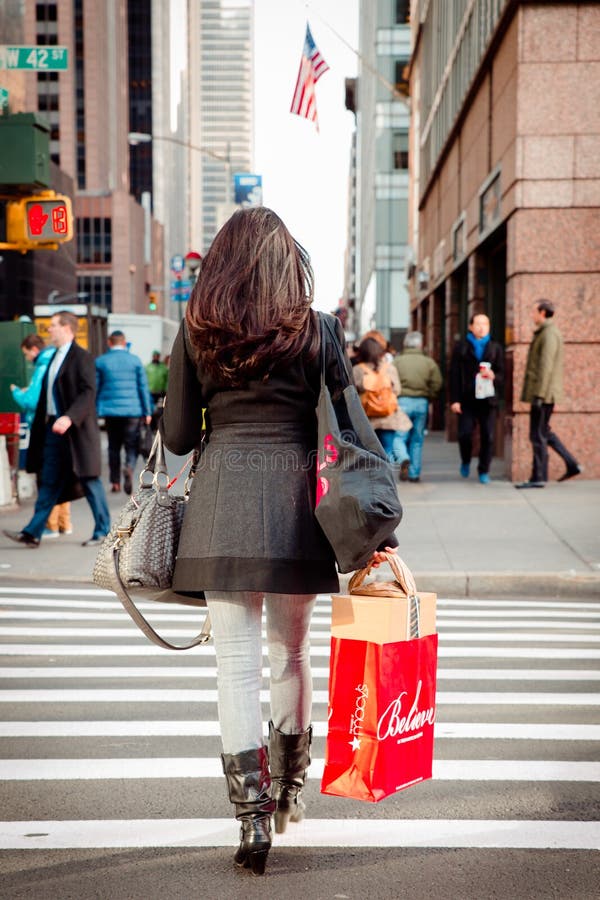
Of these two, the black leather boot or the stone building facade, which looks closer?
the black leather boot

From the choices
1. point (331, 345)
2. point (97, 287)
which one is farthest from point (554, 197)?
point (97, 287)

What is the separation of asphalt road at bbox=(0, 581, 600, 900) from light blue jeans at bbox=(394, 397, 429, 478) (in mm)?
8329

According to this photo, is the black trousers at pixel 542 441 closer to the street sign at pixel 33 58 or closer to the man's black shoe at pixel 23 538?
the man's black shoe at pixel 23 538

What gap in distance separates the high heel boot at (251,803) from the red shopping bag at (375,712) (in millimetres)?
208

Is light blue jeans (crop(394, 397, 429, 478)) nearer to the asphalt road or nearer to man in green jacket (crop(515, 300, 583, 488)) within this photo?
man in green jacket (crop(515, 300, 583, 488))

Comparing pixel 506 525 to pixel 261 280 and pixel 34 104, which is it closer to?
pixel 261 280

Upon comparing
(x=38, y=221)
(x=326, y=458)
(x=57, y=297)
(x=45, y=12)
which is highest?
(x=45, y=12)

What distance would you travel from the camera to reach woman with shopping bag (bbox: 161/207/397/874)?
3.29m

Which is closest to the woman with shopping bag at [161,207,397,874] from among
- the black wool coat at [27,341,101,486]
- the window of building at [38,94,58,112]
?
the black wool coat at [27,341,101,486]

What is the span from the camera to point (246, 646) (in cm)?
339

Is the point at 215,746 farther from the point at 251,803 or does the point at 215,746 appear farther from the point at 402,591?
the point at 402,591

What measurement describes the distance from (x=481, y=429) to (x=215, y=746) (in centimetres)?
1046

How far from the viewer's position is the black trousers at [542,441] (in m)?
13.4

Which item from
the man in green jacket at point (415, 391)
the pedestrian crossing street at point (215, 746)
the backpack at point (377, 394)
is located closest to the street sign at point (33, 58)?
the backpack at point (377, 394)
